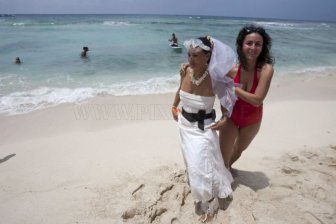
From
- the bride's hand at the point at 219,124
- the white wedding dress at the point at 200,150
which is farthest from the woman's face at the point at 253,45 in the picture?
the bride's hand at the point at 219,124

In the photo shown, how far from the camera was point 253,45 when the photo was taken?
267 cm

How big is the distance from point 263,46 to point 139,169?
2.23 m

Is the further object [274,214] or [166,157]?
[166,157]

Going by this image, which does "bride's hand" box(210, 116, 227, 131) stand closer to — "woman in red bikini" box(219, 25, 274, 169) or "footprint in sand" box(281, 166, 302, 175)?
"woman in red bikini" box(219, 25, 274, 169)

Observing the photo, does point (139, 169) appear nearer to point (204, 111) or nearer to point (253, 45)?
point (204, 111)

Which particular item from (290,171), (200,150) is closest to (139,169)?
(200,150)

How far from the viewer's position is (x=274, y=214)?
2926 mm

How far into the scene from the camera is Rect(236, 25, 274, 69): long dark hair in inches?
106

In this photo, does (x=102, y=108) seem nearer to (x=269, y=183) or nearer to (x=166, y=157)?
(x=166, y=157)

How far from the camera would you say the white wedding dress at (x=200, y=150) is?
2.71m

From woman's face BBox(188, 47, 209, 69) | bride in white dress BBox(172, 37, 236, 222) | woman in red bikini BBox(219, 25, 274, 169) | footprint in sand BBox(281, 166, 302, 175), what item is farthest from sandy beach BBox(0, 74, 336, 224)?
woman's face BBox(188, 47, 209, 69)

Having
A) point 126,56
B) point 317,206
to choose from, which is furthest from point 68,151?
point 126,56

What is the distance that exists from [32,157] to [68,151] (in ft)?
1.73

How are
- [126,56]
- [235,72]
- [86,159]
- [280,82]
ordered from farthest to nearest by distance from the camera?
[126,56] < [280,82] < [86,159] < [235,72]
